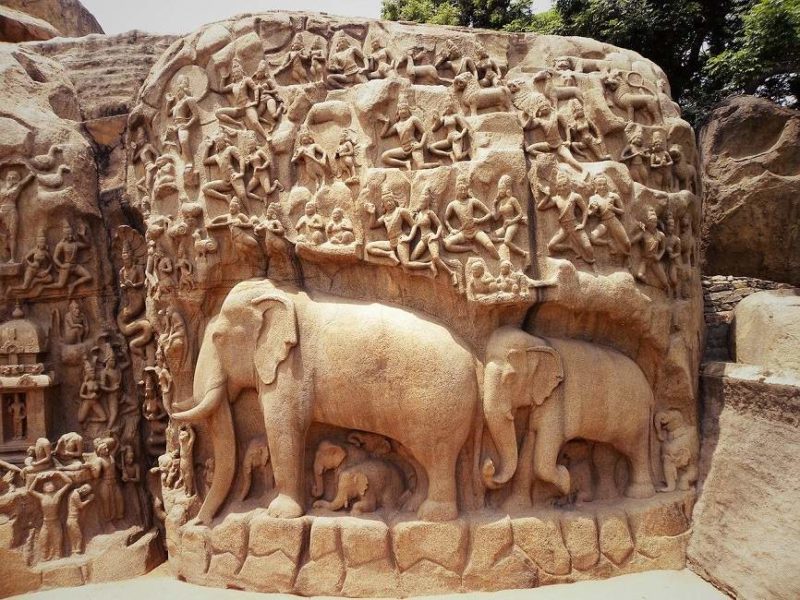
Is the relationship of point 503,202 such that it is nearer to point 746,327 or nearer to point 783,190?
point 746,327

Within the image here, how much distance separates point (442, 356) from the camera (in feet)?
16.6

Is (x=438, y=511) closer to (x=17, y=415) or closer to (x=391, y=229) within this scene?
(x=391, y=229)

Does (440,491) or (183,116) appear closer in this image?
(440,491)

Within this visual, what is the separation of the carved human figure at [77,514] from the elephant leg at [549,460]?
179 inches

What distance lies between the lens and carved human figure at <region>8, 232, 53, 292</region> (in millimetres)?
6512

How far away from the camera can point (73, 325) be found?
265 inches

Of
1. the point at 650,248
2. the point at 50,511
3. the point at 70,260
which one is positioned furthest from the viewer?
the point at 70,260

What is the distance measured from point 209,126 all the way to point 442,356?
314 centimetres

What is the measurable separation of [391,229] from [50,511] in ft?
14.6

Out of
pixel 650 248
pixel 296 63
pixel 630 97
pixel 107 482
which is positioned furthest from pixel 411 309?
pixel 107 482

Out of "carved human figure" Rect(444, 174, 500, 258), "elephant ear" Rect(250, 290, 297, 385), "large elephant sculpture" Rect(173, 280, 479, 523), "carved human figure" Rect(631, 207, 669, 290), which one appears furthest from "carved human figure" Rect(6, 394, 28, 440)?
"carved human figure" Rect(631, 207, 669, 290)

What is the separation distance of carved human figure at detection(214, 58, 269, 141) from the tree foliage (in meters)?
9.12

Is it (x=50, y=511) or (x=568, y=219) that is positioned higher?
(x=568, y=219)

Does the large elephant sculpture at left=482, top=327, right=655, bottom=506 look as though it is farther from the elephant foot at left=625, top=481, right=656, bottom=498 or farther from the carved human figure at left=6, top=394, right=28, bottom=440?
the carved human figure at left=6, top=394, right=28, bottom=440
